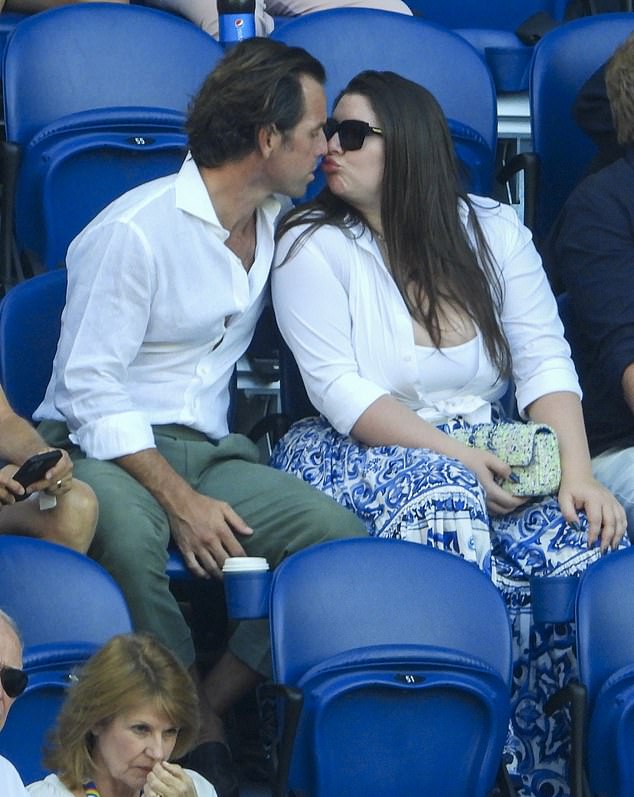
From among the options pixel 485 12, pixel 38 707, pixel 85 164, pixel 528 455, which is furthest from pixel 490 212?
pixel 38 707

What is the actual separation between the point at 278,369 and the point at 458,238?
0.50m

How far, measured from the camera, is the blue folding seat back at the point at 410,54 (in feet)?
14.1

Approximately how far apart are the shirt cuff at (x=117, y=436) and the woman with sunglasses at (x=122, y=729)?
70cm

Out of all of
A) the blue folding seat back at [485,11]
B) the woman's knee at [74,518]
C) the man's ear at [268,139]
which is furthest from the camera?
the blue folding seat back at [485,11]

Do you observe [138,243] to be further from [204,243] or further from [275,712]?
[275,712]

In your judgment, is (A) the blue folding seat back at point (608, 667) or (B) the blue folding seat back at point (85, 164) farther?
(B) the blue folding seat back at point (85, 164)

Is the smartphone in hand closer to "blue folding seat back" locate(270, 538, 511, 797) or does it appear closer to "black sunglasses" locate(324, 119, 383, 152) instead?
"blue folding seat back" locate(270, 538, 511, 797)

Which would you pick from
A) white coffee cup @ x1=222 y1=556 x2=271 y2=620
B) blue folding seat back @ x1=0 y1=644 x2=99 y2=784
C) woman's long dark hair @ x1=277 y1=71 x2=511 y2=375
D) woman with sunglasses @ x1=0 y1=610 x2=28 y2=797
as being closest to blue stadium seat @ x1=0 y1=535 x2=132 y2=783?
blue folding seat back @ x1=0 y1=644 x2=99 y2=784

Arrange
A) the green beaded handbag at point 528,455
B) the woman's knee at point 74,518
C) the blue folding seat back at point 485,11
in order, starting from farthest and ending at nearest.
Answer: the blue folding seat back at point 485,11 < the green beaded handbag at point 528,455 < the woman's knee at point 74,518

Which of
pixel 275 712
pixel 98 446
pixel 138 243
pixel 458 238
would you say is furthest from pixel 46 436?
pixel 458 238

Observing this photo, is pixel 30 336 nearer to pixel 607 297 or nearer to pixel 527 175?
pixel 607 297

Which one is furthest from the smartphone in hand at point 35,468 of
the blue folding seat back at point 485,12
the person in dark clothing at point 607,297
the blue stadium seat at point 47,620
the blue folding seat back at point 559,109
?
the blue folding seat back at point 485,12

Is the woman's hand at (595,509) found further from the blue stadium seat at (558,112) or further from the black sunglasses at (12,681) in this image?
the black sunglasses at (12,681)

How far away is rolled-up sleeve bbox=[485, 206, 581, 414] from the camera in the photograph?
12.2ft
